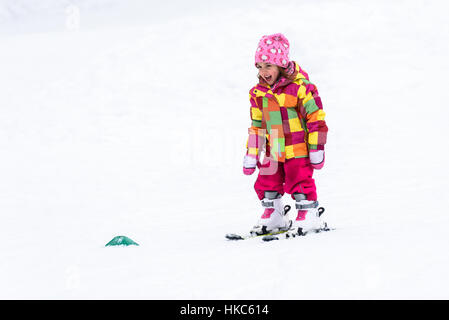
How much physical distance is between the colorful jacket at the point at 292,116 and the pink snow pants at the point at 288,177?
0.07 metres

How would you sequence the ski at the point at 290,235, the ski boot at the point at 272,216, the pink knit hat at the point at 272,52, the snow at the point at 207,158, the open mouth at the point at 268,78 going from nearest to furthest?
1. the snow at the point at 207,158
2. the ski at the point at 290,235
3. the pink knit hat at the point at 272,52
4. the open mouth at the point at 268,78
5. the ski boot at the point at 272,216

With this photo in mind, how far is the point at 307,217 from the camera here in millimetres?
4375

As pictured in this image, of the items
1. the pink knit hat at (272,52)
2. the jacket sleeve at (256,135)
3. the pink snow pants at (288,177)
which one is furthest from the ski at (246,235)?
the pink knit hat at (272,52)

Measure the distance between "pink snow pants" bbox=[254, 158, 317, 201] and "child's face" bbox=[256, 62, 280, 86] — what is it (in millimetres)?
638

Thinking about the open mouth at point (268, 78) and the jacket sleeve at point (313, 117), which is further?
the open mouth at point (268, 78)

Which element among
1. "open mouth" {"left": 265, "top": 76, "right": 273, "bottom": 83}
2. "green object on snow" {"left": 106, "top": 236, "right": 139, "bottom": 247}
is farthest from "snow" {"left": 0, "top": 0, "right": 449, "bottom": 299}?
"open mouth" {"left": 265, "top": 76, "right": 273, "bottom": 83}

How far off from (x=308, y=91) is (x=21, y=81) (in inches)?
451

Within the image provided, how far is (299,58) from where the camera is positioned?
47.7ft

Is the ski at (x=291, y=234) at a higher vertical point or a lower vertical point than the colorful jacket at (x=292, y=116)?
lower

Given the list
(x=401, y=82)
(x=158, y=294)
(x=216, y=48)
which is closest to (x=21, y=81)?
(x=216, y=48)

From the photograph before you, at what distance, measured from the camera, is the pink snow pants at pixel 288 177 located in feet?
14.4

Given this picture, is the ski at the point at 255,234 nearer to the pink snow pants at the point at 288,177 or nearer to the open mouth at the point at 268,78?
the pink snow pants at the point at 288,177

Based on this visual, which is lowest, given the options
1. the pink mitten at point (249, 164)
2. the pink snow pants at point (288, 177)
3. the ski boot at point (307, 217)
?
the ski boot at point (307, 217)

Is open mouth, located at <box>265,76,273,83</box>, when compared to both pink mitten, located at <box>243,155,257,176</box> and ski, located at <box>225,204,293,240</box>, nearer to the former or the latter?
pink mitten, located at <box>243,155,257,176</box>
